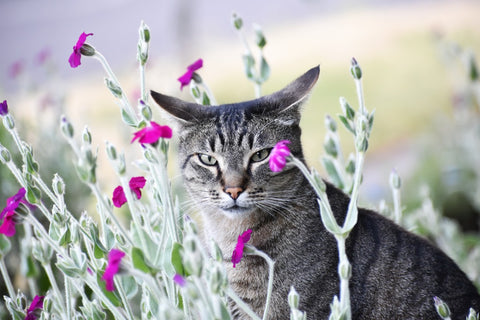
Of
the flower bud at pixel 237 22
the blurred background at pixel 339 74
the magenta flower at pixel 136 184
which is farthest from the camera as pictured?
the blurred background at pixel 339 74

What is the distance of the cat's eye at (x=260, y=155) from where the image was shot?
184cm

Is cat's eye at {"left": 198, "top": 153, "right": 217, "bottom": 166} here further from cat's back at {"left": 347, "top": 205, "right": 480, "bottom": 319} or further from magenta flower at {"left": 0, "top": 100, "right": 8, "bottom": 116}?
magenta flower at {"left": 0, "top": 100, "right": 8, "bottom": 116}

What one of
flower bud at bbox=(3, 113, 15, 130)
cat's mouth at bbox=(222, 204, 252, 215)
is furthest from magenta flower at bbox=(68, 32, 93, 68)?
cat's mouth at bbox=(222, 204, 252, 215)

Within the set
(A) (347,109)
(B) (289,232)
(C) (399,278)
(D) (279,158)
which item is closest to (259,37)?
(A) (347,109)

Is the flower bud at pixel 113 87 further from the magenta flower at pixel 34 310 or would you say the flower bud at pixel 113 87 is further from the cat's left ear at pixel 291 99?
the magenta flower at pixel 34 310

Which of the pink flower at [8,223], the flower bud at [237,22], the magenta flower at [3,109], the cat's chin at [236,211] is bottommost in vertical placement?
the cat's chin at [236,211]

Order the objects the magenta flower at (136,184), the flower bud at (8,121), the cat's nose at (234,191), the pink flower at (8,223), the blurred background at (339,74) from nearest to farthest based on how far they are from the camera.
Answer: the pink flower at (8,223)
the flower bud at (8,121)
the magenta flower at (136,184)
the cat's nose at (234,191)
the blurred background at (339,74)

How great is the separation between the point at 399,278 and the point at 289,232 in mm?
382

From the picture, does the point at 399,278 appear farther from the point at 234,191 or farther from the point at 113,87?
the point at 113,87

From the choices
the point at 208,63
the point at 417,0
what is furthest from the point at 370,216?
the point at 417,0

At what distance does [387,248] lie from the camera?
1859 mm

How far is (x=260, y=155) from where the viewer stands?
73.0 inches

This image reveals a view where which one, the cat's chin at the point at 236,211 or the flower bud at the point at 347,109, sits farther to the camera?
the cat's chin at the point at 236,211

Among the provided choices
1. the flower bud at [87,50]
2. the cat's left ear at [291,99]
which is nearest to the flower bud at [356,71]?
the cat's left ear at [291,99]
